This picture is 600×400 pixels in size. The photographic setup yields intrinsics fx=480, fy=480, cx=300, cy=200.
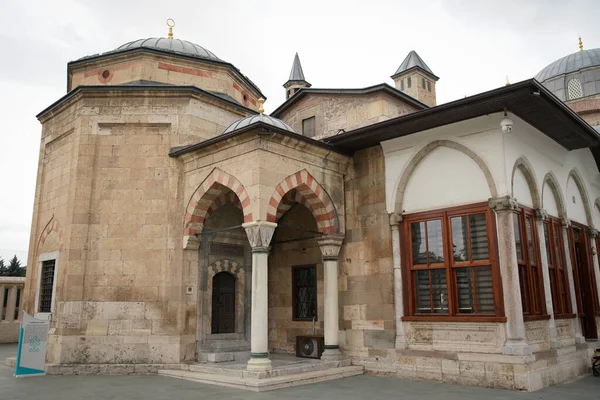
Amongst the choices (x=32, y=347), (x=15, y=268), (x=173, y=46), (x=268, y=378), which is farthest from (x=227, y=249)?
(x=15, y=268)

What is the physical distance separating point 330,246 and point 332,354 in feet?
6.18

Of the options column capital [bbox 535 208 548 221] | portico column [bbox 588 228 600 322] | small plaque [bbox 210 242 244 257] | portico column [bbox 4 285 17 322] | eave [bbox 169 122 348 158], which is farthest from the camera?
portico column [bbox 4 285 17 322]

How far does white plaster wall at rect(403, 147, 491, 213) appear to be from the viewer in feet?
24.6

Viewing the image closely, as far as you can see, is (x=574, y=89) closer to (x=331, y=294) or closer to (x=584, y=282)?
(x=584, y=282)

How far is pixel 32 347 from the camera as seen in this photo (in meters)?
7.89

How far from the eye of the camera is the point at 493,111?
23.7 ft

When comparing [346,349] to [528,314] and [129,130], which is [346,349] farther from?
[129,130]

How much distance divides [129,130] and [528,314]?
7.66 meters

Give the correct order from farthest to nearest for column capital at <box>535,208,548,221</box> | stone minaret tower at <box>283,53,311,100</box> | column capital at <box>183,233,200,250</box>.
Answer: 1. stone minaret tower at <box>283,53,311,100</box>
2. column capital at <box>183,233,200,250</box>
3. column capital at <box>535,208,548,221</box>

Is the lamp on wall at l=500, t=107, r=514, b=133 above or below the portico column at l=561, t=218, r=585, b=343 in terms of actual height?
above

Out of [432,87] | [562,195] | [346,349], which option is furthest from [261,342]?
[432,87]

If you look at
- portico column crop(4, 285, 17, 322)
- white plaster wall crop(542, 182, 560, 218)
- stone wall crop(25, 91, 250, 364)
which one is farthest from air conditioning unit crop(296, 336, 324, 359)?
portico column crop(4, 285, 17, 322)

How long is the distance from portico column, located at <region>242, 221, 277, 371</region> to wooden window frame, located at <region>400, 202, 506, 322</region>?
2309 millimetres

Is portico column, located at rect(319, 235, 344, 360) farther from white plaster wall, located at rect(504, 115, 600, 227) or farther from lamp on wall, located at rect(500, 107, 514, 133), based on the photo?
lamp on wall, located at rect(500, 107, 514, 133)
